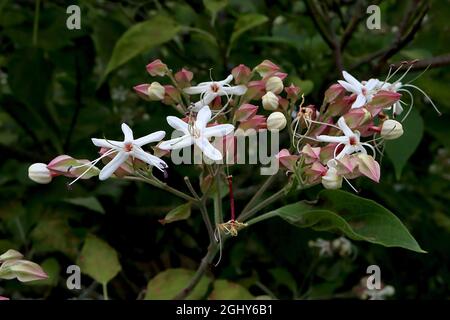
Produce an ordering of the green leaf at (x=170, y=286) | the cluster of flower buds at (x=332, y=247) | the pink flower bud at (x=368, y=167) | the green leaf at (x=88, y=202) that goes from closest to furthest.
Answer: the pink flower bud at (x=368, y=167) < the green leaf at (x=170, y=286) < the green leaf at (x=88, y=202) < the cluster of flower buds at (x=332, y=247)

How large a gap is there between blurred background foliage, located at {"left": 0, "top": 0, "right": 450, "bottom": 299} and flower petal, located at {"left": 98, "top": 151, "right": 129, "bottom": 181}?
0.45 metres

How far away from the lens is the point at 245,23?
1.37 metres

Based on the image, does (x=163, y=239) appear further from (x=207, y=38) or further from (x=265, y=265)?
(x=207, y=38)

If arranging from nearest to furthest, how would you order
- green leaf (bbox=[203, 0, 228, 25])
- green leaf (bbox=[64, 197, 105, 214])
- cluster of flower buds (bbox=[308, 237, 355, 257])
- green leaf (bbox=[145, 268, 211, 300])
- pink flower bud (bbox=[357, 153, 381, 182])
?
pink flower bud (bbox=[357, 153, 381, 182]) → green leaf (bbox=[145, 268, 211, 300]) → green leaf (bbox=[64, 197, 105, 214]) → green leaf (bbox=[203, 0, 228, 25]) → cluster of flower buds (bbox=[308, 237, 355, 257])

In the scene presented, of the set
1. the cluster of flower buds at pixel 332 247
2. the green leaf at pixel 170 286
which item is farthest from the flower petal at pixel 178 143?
the cluster of flower buds at pixel 332 247

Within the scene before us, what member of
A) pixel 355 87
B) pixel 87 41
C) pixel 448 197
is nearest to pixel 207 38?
pixel 87 41

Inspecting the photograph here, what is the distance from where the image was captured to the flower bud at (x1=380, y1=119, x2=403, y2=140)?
902 millimetres

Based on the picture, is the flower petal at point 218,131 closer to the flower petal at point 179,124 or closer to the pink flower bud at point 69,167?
the flower petal at point 179,124

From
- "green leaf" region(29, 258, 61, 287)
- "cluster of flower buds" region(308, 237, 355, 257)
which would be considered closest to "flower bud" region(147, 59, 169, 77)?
"green leaf" region(29, 258, 61, 287)

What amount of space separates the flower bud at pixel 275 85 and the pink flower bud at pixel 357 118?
109 millimetres

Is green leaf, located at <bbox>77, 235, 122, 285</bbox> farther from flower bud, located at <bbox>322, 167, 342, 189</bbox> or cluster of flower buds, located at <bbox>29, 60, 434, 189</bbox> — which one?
flower bud, located at <bbox>322, 167, 342, 189</bbox>

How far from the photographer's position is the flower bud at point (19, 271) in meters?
0.87

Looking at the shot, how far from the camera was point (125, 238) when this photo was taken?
1.56 m

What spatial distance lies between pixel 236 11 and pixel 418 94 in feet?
1.41
